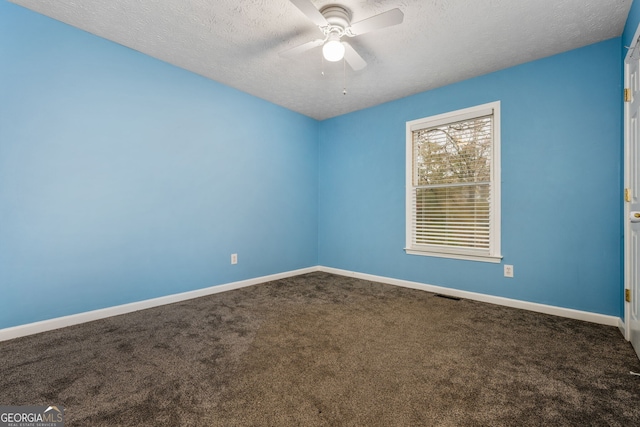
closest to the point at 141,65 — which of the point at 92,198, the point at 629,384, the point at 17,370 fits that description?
the point at 92,198

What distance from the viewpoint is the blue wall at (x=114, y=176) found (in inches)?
84.4

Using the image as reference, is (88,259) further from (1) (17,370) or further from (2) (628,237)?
(2) (628,237)

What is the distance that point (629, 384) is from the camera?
5.05ft

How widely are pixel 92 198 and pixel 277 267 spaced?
90.2 inches

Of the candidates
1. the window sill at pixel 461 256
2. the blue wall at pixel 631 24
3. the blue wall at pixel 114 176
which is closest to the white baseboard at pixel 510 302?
the window sill at pixel 461 256

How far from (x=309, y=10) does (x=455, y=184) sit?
8.02 feet

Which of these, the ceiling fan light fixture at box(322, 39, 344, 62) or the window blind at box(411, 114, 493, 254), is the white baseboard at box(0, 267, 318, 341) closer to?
the window blind at box(411, 114, 493, 254)

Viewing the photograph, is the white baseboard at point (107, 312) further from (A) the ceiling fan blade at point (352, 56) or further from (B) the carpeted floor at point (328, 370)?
(A) the ceiling fan blade at point (352, 56)

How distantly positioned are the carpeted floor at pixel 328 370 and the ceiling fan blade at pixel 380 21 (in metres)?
2.22

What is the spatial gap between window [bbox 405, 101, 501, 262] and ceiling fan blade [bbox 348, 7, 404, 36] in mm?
1751

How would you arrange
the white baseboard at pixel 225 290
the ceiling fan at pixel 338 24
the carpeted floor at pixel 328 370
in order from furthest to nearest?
the white baseboard at pixel 225 290
the ceiling fan at pixel 338 24
the carpeted floor at pixel 328 370

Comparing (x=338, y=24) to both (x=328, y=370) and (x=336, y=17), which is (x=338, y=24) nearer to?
(x=336, y=17)

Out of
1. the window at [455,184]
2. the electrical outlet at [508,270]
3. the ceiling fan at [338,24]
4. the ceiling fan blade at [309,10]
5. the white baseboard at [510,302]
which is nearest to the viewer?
the ceiling fan blade at [309,10]

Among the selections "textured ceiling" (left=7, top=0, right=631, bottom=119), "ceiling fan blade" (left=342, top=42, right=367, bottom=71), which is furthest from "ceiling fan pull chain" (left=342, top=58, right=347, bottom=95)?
"ceiling fan blade" (left=342, top=42, right=367, bottom=71)
